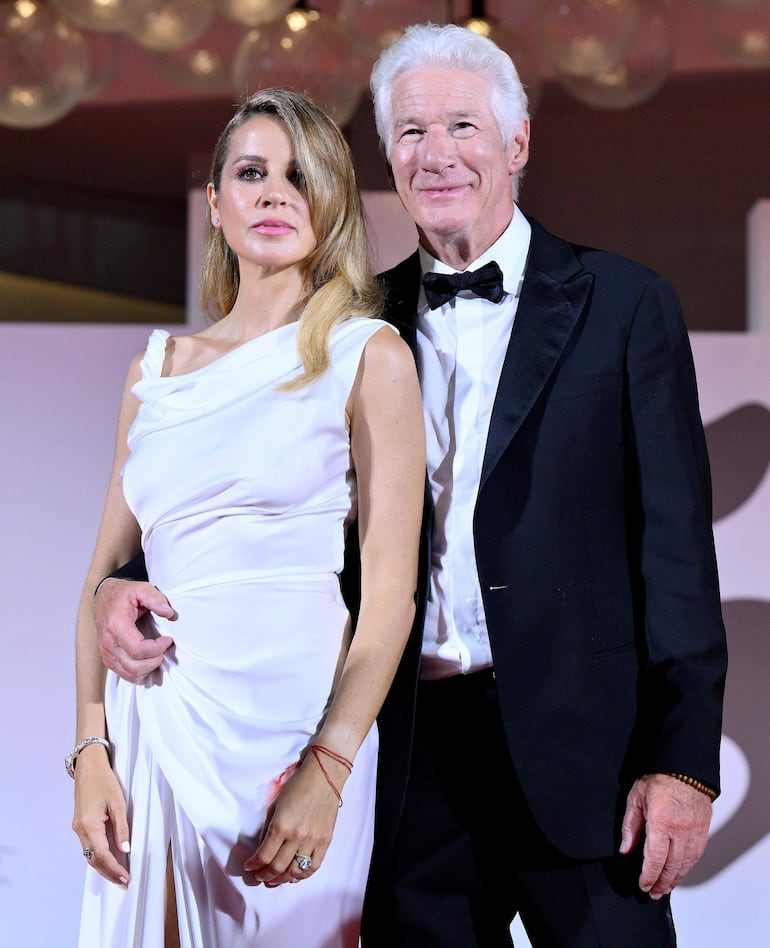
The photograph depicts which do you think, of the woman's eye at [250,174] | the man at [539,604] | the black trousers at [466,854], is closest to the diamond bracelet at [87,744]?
the man at [539,604]

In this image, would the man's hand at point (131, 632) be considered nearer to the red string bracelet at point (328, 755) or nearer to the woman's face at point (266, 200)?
the red string bracelet at point (328, 755)

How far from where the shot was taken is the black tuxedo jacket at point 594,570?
1.69 m

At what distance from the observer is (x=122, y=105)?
600 cm

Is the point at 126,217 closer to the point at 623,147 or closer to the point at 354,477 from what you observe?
the point at 623,147

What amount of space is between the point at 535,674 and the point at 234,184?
2.57 feet

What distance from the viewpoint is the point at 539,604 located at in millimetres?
1721

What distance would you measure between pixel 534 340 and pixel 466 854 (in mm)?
724

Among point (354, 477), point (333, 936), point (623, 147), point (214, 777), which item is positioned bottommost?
point (333, 936)

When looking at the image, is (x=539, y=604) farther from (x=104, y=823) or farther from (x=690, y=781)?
(x=104, y=823)

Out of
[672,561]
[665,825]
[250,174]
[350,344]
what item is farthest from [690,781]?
[250,174]

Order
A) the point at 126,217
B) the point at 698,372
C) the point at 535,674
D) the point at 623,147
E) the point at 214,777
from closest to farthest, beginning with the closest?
the point at 214,777 → the point at 535,674 → the point at 698,372 → the point at 623,147 → the point at 126,217

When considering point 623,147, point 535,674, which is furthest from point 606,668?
point 623,147

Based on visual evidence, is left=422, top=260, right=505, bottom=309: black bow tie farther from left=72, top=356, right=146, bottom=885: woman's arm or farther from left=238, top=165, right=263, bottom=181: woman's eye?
left=72, top=356, right=146, bottom=885: woman's arm

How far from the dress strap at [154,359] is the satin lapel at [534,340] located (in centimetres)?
49
